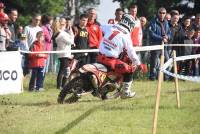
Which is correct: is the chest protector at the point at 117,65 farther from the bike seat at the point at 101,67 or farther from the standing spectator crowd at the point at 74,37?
the standing spectator crowd at the point at 74,37

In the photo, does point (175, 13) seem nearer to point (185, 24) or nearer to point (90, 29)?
point (185, 24)

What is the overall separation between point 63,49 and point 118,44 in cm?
399

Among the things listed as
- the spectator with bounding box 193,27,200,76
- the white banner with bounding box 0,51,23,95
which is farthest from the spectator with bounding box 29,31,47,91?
the spectator with bounding box 193,27,200,76

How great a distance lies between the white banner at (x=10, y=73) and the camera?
15.3 meters

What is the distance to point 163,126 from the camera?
34.4 feet

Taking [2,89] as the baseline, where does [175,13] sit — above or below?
above

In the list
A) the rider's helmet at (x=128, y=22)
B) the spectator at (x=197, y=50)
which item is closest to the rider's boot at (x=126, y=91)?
the rider's helmet at (x=128, y=22)

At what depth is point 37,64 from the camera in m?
16.2

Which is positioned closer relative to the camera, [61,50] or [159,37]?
[61,50]

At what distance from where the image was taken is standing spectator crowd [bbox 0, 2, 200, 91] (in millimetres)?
16438

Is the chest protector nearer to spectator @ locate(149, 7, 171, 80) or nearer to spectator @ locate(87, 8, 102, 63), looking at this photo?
spectator @ locate(87, 8, 102, 63)

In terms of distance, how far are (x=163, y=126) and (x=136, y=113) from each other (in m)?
1.22

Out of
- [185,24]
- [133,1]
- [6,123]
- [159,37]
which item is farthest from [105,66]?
[133,1]

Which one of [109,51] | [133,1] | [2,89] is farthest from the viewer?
[133,1]
